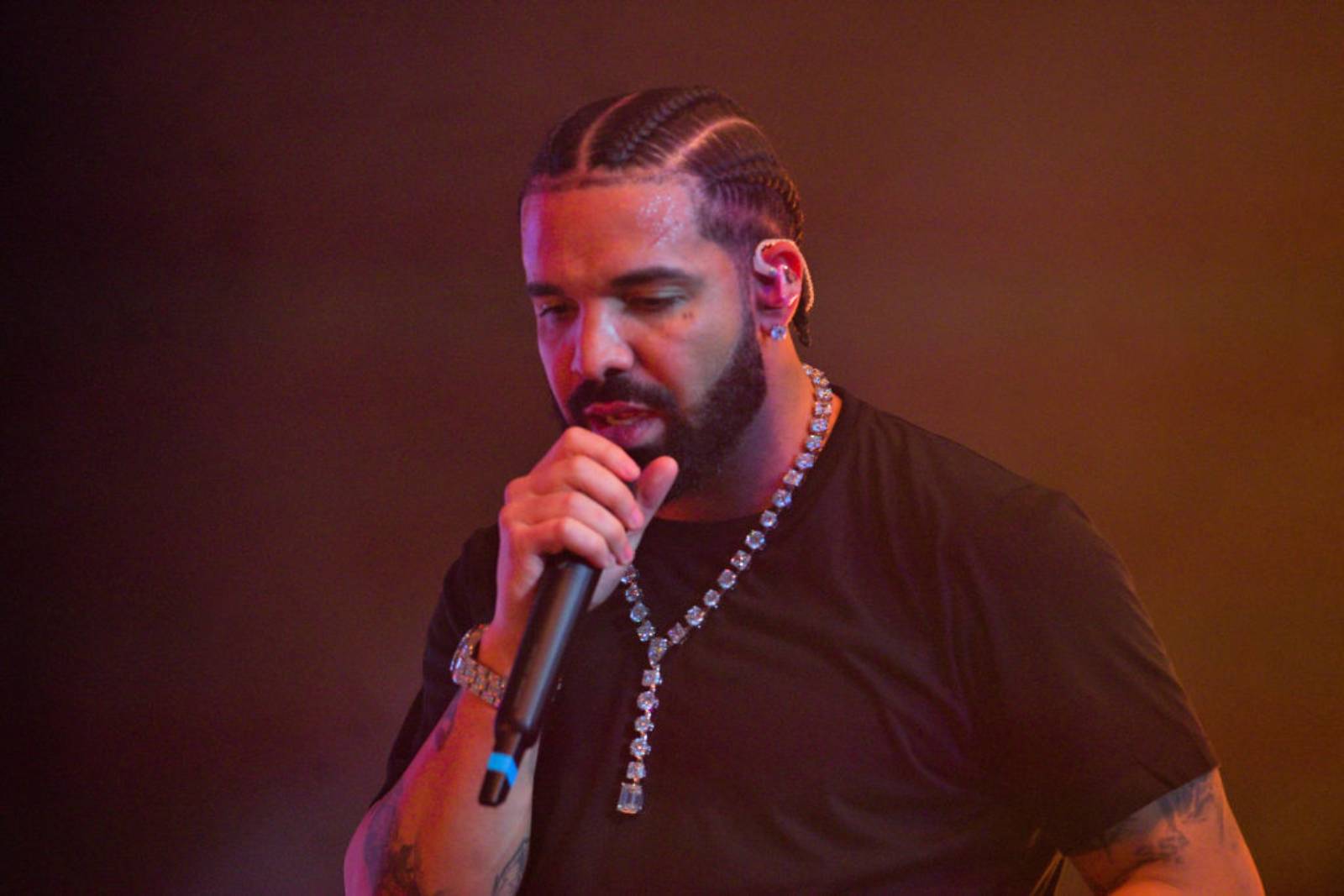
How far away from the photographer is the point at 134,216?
157 centimetres

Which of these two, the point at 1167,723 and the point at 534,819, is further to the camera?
the point at 534,819

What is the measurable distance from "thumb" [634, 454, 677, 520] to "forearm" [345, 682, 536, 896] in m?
0.28

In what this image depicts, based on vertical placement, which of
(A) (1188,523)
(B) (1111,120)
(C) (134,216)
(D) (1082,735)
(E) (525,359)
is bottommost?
(D) (1082,735)

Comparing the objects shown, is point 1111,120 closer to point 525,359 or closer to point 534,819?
point 525,359

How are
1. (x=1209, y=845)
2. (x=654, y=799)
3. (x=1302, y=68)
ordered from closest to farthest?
1. (x=1209, y=845)
2. (x=654, y=799)
3. (x=1302, y=68)

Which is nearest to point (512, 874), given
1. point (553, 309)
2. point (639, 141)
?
point (553, 309)

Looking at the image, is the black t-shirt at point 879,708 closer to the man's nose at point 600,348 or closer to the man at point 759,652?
the man at point 759,652

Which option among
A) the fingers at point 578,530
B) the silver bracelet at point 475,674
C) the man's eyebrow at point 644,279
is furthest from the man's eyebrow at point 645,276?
the silver bracelet at point 475,674

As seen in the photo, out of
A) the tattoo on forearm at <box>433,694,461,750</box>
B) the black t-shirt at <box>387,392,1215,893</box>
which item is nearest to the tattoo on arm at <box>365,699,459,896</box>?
the tattoo on forearm at <box>433,694,461,750</box>

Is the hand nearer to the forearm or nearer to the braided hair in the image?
the forearm

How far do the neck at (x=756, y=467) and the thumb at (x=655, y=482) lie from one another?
20cm

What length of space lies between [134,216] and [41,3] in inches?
13.2

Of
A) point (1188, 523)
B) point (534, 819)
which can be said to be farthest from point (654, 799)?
point (1188, 523)

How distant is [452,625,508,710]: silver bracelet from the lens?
105cm
